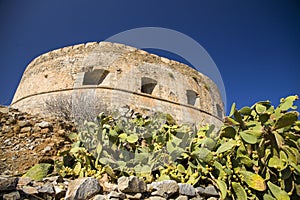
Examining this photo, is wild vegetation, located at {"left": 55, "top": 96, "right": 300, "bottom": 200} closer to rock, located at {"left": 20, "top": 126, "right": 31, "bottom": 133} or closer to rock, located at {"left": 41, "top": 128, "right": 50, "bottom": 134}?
rock, located at {"left": 41, "top": 128, "right": 50, "bottom": 134}

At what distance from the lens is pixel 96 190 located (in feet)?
5.45

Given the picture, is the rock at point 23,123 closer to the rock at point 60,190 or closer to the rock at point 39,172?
the rock at point 39,172

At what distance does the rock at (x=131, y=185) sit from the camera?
5.56ft

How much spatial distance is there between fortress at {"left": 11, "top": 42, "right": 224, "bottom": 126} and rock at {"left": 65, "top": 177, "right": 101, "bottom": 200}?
Answer: 246 inches

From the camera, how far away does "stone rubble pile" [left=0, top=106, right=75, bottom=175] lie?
292cm

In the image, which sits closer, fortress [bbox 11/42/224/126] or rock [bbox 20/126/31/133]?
rock [bbox 20/126/31/133]

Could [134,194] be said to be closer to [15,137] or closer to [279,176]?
[279,176]

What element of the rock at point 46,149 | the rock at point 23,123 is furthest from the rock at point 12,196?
the rock at point 23,123

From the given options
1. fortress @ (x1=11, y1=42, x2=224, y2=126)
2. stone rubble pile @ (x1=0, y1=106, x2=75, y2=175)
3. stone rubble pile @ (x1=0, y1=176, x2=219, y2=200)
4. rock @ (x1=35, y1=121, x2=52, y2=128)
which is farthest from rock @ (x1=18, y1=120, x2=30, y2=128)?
fortress @ (x1=11, y1=42, x2=224, y2=126)

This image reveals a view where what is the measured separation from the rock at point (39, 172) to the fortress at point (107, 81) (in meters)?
5.84

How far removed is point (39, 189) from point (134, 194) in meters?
0.65

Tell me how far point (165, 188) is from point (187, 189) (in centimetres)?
19

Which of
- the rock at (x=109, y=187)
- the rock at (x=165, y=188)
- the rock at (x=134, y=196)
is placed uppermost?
the rock at (x=165, y=188)

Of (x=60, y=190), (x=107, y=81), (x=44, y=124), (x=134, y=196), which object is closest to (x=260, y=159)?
(x=134, y=196)
